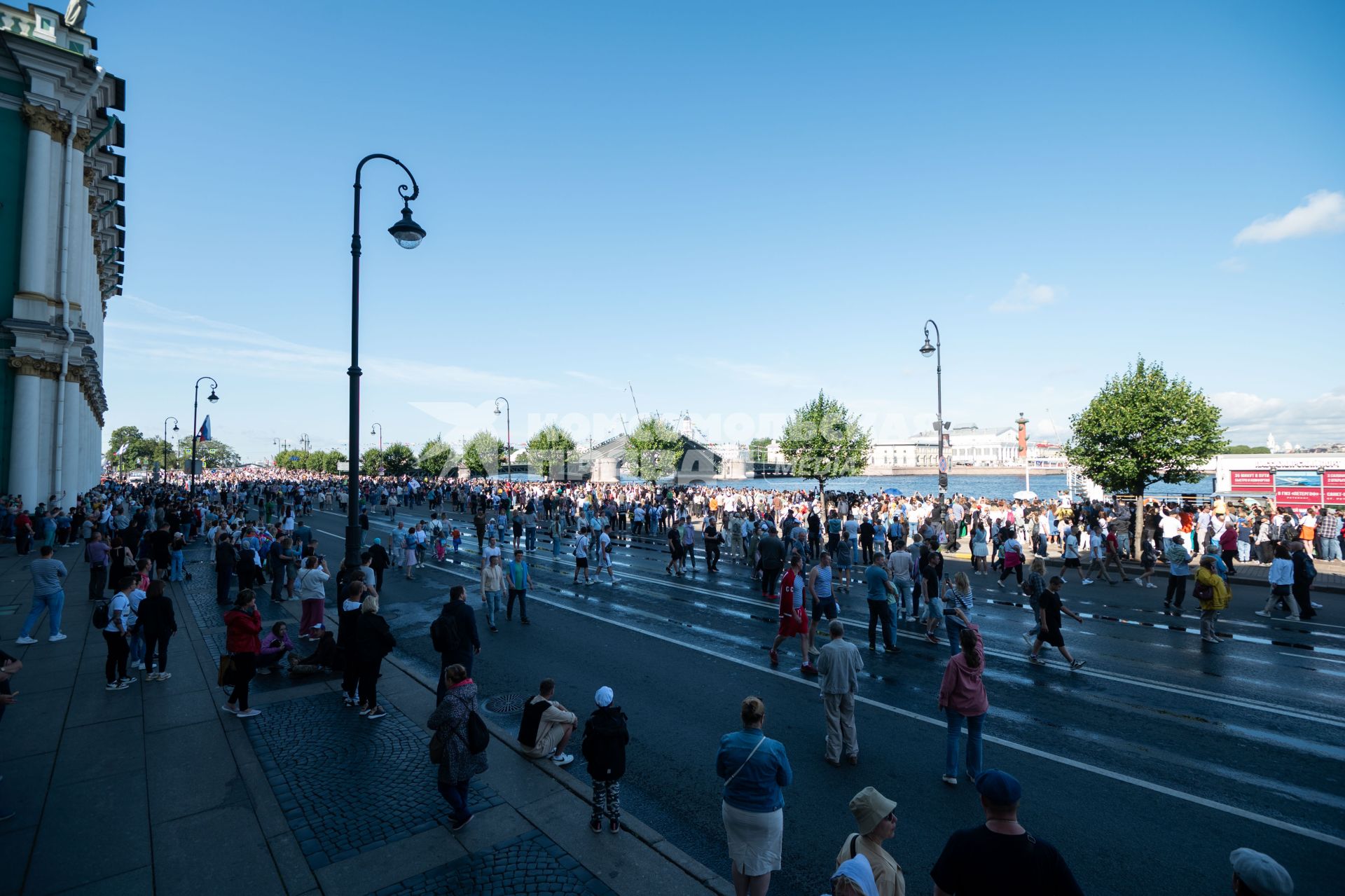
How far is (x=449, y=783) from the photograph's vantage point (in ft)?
17.9

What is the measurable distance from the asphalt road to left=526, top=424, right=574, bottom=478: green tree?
3283 inches

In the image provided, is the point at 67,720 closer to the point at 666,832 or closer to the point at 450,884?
the point at 450,884

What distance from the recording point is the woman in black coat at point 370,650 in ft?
27.0

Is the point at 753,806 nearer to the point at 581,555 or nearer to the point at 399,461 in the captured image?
the point at 581,555

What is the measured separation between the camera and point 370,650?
823 centimetres

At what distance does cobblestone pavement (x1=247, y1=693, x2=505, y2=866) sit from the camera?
5594 mm

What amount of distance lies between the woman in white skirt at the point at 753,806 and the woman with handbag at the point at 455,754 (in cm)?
233

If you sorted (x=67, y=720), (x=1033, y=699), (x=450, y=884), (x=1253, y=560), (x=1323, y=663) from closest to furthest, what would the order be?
(x=450, y=884), (x=67, y=720), (x=1033, y=699), (x=1323, y=663), (x=1253, y=560)

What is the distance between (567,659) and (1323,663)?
12.8m

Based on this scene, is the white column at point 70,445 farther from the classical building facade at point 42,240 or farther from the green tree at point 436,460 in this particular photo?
the green tree at point 436,460

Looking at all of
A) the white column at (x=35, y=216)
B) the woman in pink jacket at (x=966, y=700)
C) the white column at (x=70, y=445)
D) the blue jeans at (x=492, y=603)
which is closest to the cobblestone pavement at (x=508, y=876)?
the woman in pink jacket at (x=966, y=700)

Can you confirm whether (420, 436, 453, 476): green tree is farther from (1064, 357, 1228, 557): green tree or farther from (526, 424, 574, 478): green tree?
(1064, 357, 1228, 557): green tree

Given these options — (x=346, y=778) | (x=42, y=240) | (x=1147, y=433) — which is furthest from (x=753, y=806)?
(x=42, y=240)

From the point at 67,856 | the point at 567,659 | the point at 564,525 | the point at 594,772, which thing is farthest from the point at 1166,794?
the point at 564,525
